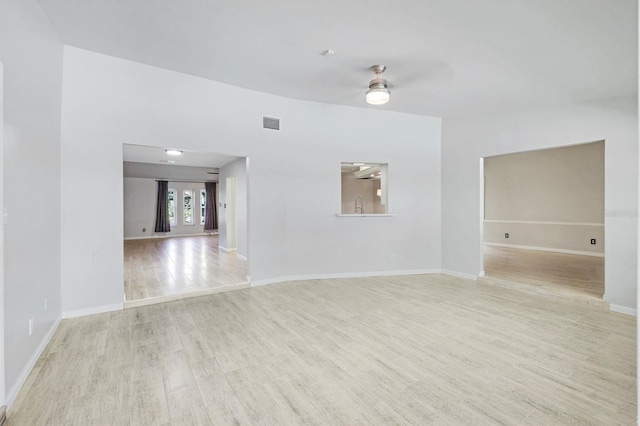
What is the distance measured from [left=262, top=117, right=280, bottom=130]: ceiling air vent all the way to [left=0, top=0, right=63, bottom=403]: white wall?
240 centimetres

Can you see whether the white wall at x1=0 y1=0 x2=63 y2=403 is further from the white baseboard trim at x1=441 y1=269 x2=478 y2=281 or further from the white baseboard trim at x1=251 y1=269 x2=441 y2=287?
the white baseboard trim at x1=441 y1=269 x2=478 y2=281

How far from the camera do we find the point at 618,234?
148 inches

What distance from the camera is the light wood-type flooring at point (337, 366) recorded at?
1.85 m

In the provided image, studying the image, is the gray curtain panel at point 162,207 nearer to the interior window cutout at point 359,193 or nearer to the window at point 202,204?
the window at point 202,204

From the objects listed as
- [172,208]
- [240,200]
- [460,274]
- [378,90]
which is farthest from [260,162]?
[172,208]

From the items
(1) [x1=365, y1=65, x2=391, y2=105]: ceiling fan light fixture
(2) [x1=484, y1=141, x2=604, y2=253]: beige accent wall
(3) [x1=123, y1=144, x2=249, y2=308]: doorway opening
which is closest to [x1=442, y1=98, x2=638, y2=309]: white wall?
(1) [x1=365, y1=65, x2=391, y2=105]: ceiling fan light fixture

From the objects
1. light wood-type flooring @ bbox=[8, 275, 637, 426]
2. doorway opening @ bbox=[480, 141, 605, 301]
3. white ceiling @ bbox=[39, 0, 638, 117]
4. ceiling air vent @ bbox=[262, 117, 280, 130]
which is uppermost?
white ceiling @ bbox=[39, 0, 638, 117]

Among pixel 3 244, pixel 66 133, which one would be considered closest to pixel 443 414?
pixel 3 244

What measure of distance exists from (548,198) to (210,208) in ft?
37.3

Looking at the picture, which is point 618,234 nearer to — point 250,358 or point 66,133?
point 250,358

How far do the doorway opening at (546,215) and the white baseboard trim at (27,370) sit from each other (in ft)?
18.6

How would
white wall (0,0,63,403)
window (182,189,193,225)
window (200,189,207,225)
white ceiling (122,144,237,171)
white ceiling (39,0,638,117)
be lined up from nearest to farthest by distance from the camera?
1. white wall (0,0,63,403)
2. white ceiling (39,0,638,117)
3. white ceiling (122,144,237,171)
4. window (182,189,193,225)
5. window (200,189,207,225)

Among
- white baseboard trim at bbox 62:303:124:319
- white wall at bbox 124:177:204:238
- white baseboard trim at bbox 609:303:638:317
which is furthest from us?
white wall at bbox 124:177:204:238

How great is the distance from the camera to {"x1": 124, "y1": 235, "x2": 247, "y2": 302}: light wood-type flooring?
4.37 m
